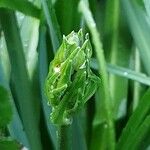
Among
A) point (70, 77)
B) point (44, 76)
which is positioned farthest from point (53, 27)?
point (70, 77)

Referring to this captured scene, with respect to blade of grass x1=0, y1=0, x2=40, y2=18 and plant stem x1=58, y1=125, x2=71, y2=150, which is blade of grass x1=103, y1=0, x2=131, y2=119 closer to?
blade of grass x1=0, y1=0, x2=40, y2=18

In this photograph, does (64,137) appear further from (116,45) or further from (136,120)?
(116,45)

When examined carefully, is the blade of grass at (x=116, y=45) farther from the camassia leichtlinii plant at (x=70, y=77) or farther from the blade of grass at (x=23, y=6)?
the camassia leichtlinii plant at (x=70, y=77)

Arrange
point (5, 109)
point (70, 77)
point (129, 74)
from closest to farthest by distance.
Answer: point (70, 77) → point (5, 109) → point (129, 74)

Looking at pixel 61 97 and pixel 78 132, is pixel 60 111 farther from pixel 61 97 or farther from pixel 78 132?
pixel 78 132

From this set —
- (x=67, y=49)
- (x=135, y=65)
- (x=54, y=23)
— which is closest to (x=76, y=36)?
(x=67, y=49)

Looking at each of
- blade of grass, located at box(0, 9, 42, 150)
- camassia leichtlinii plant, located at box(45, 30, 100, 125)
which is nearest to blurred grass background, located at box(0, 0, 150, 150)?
blade of grass, located at box(0, 9, 42, 150)
